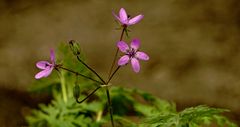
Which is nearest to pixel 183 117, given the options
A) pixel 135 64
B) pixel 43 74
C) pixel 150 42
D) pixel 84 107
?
pixel 135 64

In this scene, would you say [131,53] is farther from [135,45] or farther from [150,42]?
[150,42]

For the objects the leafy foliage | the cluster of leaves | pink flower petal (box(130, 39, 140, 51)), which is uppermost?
pink flower petal (box(130, 39, 140, 51))

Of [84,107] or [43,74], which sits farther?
[84,107]

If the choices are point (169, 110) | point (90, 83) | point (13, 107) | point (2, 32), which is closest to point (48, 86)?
point (90, 83)

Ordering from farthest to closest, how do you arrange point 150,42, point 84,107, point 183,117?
point 150,42 < point 84,107 < point 183,117

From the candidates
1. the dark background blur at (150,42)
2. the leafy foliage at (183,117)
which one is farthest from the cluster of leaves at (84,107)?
the dark background blur at (150,42)

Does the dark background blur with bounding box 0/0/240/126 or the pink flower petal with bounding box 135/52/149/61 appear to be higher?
the dark background blur with bounding box 0/0/240/126

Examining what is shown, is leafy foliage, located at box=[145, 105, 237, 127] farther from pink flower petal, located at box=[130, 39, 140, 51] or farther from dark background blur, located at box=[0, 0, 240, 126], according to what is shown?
dark background blur, located at box=[0, 0, 240, 126]

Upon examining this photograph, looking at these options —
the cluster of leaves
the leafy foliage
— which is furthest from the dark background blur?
the leafy foliage

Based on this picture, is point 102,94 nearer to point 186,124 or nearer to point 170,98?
point 186,124

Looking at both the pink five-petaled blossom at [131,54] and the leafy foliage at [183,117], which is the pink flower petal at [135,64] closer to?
the pink five-petaled blossom at [131,54]
